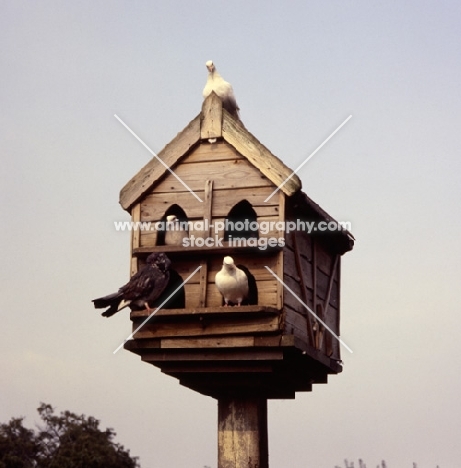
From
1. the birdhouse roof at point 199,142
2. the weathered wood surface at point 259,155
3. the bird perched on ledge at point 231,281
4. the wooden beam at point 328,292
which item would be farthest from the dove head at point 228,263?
the wooden beam at point 328,292

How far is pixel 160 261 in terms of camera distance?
10.9 m

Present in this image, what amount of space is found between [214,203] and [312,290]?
159 cm

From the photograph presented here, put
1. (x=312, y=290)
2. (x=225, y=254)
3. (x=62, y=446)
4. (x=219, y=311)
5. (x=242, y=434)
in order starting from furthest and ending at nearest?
(x=62, y=446) → (x=312, y=290) → (x=242, y=434) → (x=225, y=254) → (x=219, y=311)

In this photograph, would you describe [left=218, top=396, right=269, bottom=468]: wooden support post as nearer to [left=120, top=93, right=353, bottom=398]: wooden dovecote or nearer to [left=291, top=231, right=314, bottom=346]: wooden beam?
[left=120, top=93, right=353, bottom=398]: wooden dovecote

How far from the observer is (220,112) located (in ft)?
37.1

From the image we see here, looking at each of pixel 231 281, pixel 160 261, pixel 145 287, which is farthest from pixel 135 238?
pixel 231 281

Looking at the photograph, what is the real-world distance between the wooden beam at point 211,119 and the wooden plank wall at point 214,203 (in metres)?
0.12

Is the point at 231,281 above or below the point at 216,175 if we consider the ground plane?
below

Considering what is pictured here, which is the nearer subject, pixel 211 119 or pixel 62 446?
pixel 211 119

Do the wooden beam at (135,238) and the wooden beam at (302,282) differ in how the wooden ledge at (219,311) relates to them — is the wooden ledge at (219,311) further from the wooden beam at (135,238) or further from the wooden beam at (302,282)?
the wooden beam at (302,282)

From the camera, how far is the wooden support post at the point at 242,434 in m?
11.2

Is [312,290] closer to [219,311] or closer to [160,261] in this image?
[219,311]

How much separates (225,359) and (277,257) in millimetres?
1096

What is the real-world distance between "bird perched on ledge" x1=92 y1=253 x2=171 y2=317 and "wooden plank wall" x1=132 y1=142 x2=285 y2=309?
0.93 ft
